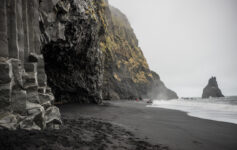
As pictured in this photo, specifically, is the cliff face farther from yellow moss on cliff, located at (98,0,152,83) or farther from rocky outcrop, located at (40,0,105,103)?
rocky outcrop, located at (40,0,105,103)

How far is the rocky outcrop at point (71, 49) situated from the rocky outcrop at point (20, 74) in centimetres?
441

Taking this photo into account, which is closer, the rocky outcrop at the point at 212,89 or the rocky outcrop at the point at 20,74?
the rocky outcrop at the point at 20,74

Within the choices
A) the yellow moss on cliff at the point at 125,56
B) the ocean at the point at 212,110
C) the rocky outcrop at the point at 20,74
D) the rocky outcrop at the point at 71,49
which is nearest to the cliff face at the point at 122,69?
the yellow moss on cliff at the point at 125,56

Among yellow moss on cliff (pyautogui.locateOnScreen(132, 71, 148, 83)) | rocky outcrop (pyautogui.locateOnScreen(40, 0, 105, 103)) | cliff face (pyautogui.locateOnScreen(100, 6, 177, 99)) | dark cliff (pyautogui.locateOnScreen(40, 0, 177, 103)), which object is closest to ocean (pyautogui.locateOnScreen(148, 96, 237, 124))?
dark cliff (pyautogui.locateOnScreen(40, 0, 177, 103))

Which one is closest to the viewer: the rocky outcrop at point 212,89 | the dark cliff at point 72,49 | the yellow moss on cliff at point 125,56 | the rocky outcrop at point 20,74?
the rocky outcrop at point 20,74

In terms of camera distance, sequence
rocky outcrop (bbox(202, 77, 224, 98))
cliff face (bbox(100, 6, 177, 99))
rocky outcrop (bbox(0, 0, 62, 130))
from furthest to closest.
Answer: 1. rocky outcrop (bbox(202, 77, 224, 98))
2. cliff face (bbox(100, 6, 177, 99))
3. rocky outcrop (bbox(0, 0, 62, 130))

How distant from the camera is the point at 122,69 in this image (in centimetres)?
6494

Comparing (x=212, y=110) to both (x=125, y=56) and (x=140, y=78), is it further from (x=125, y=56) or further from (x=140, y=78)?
(x=140, y=78)

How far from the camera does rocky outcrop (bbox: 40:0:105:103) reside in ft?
45.5

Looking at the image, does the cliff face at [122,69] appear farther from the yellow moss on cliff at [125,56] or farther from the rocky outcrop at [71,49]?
the rocky outcrop at [71,49]

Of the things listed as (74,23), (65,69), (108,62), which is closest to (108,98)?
(108,62)

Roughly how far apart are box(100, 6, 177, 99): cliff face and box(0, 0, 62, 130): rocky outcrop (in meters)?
33.9

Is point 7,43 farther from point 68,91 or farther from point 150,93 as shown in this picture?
point 150,93

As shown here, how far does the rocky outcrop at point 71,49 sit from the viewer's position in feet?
45.5
